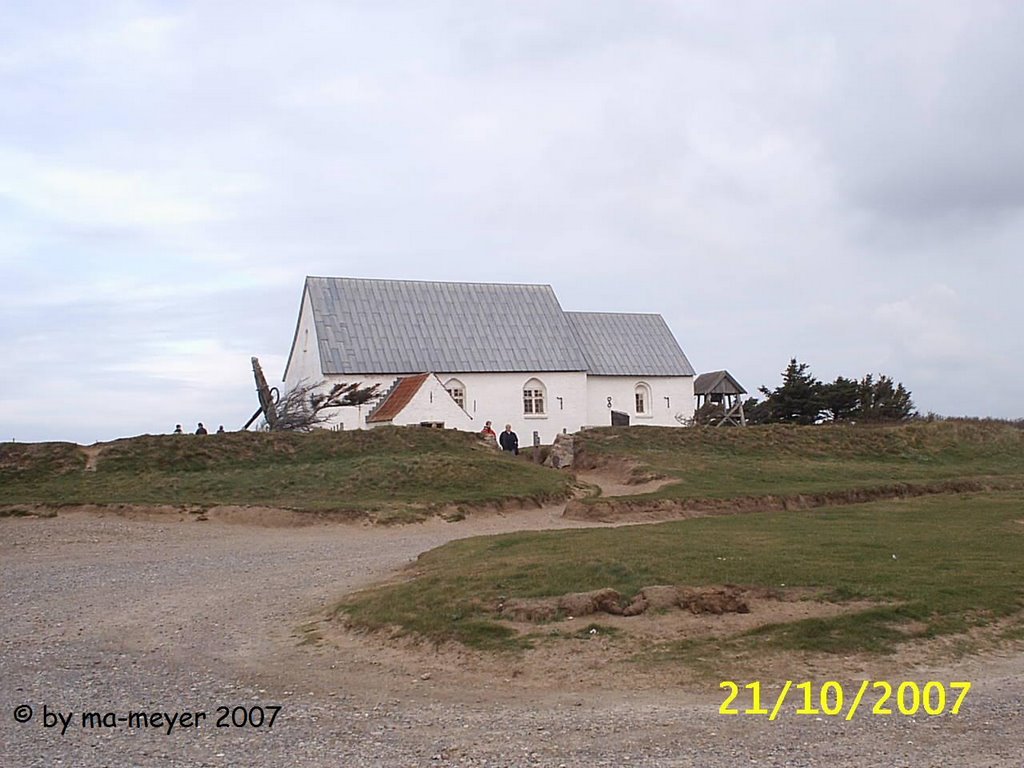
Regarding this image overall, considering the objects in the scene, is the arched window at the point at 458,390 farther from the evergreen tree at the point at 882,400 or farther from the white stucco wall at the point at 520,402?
the evergreen tree at the point at 882,400

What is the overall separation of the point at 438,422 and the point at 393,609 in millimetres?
27876

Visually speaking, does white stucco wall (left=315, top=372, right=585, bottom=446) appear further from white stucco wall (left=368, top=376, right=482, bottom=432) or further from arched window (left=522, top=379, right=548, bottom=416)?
white stucco wall (left=368, top=376, right=482, bottom=432)

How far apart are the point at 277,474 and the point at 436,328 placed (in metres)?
22.2

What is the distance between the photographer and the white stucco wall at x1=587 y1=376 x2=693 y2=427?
52188mm

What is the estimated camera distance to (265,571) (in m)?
17.5

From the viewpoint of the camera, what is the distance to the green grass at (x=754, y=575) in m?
10.3

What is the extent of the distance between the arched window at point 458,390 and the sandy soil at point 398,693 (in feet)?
105

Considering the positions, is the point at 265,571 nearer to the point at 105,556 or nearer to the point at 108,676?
the point at 105,556

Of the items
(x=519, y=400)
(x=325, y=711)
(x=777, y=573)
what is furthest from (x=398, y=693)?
(x=519, y=400)

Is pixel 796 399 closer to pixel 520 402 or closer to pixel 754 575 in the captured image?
pixel 520 402

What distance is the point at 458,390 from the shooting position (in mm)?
48000

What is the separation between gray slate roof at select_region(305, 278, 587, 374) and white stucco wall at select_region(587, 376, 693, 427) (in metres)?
2.16

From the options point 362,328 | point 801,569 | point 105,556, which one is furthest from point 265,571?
point 362,328

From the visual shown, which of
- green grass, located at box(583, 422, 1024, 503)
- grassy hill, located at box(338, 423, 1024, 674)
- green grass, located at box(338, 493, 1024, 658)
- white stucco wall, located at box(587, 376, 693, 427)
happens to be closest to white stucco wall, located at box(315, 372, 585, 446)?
white stucco wall, located at box(587, 376, 693, 427)
